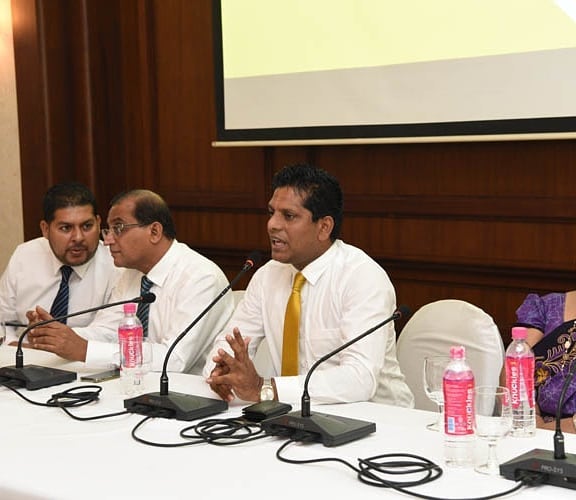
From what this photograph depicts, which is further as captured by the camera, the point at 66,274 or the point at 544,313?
the point at 66,274

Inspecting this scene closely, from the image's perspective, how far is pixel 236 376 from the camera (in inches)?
96.8

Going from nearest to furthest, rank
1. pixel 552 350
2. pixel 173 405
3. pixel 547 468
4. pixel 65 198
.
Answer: pixel 547 468, pixel 173 405, pixel 552 350, pixel 65 198

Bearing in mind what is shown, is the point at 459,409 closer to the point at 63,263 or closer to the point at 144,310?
the point at 144,310

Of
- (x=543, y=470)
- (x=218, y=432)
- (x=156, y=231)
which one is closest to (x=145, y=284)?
(x=156, y=231)

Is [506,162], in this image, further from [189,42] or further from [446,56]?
[189,42]

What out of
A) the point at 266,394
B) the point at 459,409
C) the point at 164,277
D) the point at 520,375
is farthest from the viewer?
the point at 164,277

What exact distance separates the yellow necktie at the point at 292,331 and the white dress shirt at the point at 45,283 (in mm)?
1144

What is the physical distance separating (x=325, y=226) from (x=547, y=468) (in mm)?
1316

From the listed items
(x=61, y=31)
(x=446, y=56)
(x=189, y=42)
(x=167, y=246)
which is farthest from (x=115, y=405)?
(x=61, y=31)

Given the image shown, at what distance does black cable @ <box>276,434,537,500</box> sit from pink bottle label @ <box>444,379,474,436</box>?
0.08m

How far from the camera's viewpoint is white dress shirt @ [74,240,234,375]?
324cm

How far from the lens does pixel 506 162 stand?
3.85 metres

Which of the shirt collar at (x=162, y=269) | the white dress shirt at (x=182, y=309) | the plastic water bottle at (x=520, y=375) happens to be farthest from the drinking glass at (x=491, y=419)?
the shirt collar at (x=162, y=269)

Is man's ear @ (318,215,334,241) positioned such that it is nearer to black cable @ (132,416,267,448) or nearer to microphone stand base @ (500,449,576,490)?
black cable @ (132,416,267,448)
